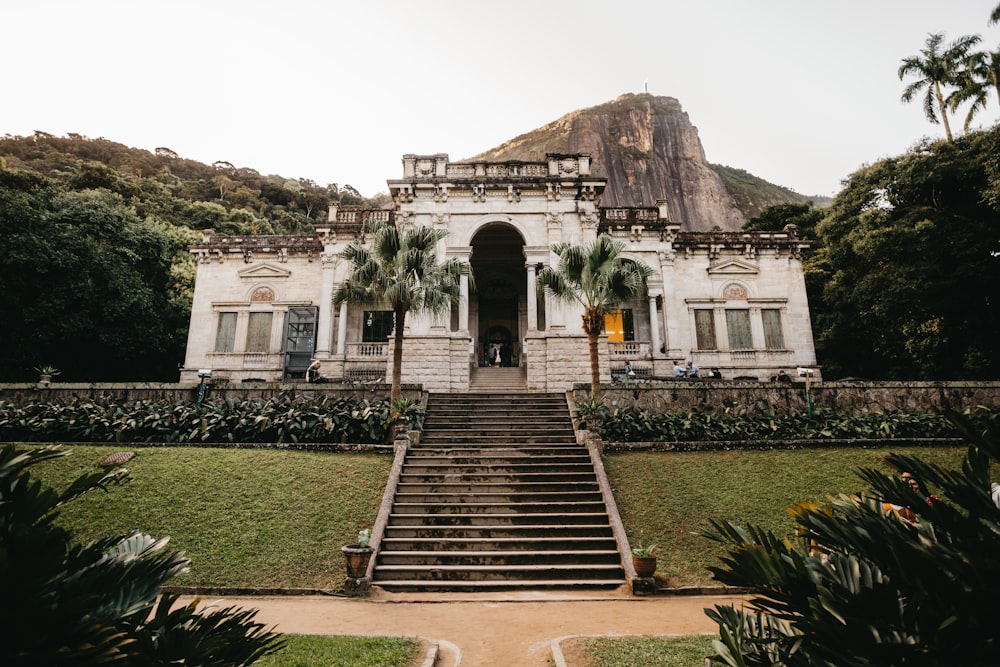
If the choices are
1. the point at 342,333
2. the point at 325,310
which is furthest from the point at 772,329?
the point at 325,310

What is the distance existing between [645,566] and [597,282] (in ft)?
27.4

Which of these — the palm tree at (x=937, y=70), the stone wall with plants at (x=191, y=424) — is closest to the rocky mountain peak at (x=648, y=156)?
the palm tree at (x=937, y=70)

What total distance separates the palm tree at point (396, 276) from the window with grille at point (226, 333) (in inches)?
477

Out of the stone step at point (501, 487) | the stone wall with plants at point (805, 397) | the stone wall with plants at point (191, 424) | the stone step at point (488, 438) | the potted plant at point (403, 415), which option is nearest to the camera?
the stone step at point (501, 487)

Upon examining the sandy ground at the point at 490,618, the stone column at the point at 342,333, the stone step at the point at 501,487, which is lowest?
the sandy ground at the point at 490,618

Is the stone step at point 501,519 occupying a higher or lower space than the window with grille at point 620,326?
lower

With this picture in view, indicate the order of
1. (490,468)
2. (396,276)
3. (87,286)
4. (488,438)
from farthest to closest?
(87,286) < (396,276) < (488,438) < (490,468)

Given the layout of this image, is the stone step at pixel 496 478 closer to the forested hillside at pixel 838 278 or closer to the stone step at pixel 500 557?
the stone step at pixel 500 557

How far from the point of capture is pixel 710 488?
35.6 ft

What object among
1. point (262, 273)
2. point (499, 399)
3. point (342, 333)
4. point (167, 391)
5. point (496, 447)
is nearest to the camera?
point (496, 447)

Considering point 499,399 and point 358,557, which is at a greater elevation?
point 499,399

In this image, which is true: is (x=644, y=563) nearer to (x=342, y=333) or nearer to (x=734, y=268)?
(x=342, y=333)

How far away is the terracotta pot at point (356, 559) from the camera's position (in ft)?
26.3

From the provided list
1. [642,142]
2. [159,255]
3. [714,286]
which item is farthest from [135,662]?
[642,142]
